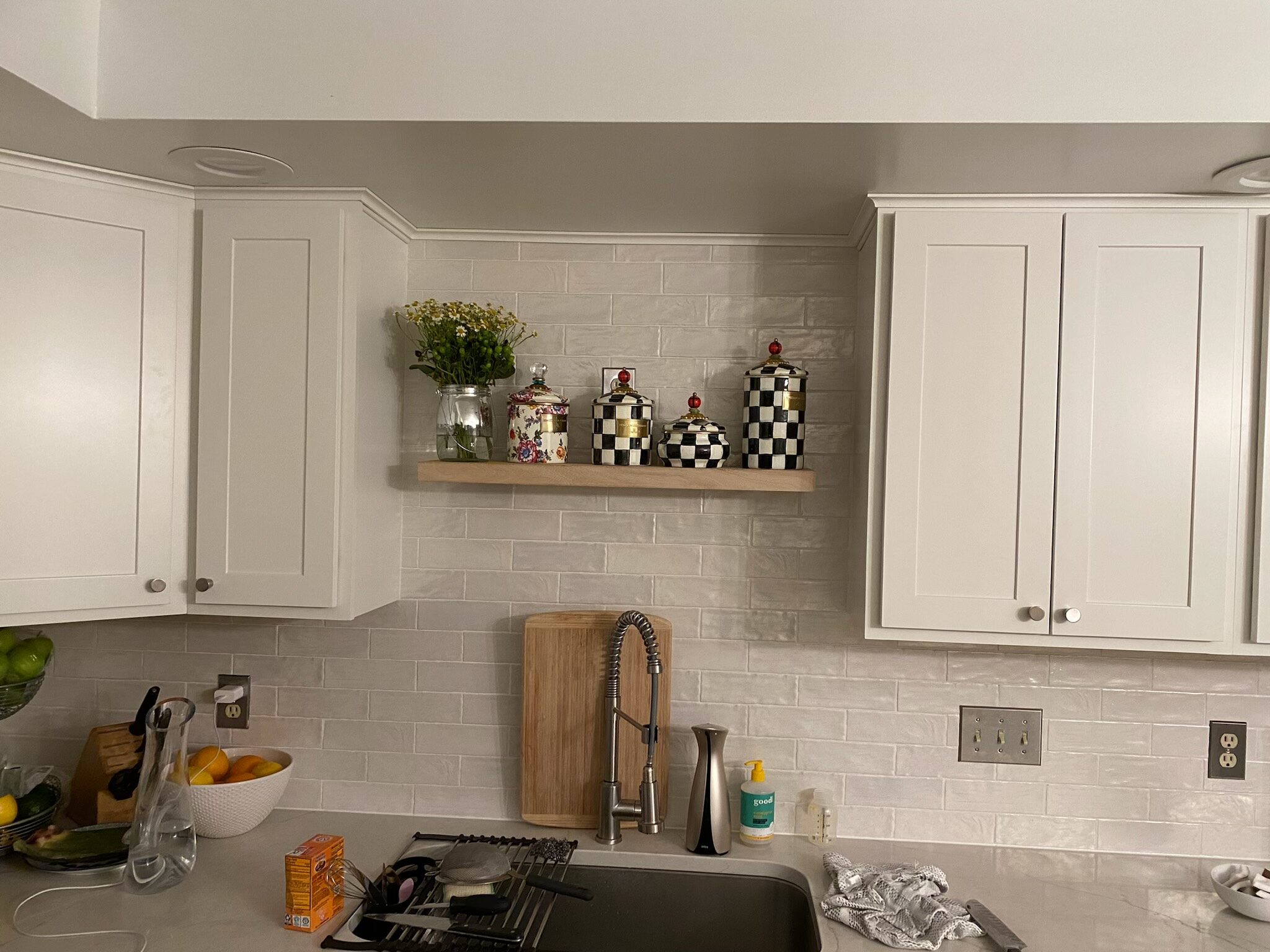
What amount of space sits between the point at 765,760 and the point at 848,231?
1177 mm

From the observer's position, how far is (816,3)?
1.35 metres

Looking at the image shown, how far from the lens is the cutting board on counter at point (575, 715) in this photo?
78.0 inches

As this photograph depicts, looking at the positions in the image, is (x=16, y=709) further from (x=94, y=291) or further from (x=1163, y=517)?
(x=1163, y=517)

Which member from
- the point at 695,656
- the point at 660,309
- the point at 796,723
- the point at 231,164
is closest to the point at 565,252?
the point at 660,309

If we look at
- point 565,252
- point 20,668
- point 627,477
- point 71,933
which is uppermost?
point 565,252

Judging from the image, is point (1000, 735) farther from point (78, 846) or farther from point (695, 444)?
point (78, 846)

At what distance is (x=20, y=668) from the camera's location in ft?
5.97

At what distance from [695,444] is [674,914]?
3.15 feet

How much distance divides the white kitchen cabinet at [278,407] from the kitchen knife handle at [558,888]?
2.04 ft

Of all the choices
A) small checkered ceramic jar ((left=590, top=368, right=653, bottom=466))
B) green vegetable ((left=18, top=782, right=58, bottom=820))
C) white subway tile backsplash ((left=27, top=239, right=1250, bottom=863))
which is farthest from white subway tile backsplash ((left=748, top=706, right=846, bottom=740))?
green vegetable ((left=18, top=782, right=58, bottom=820))

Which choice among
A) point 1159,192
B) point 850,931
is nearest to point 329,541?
point 850,931

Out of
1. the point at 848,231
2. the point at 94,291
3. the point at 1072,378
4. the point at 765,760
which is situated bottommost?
the point at 765,760

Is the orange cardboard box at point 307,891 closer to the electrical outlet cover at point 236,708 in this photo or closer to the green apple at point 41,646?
the electrical outlet cover at point 236,708

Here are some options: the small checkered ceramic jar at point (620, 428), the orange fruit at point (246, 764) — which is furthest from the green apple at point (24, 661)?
the small checkered ceramic jar at point (620, 428)
